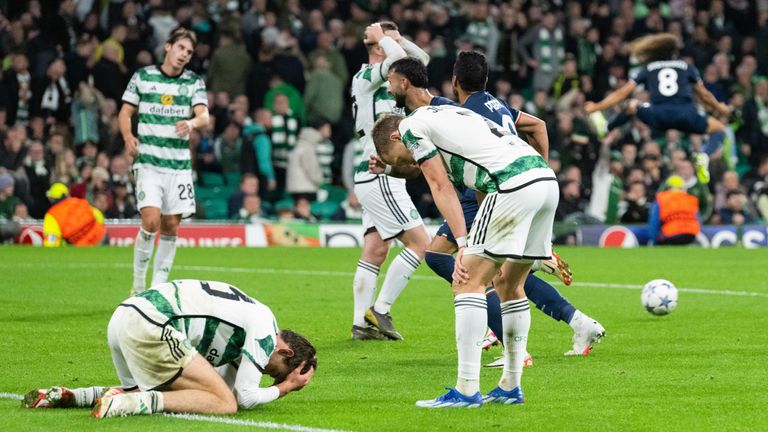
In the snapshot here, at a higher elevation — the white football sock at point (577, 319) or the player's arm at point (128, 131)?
the player's arm at point (128, 131)

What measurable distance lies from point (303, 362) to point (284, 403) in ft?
2.19

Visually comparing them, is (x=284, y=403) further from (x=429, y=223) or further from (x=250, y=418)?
(x=429, y=223)

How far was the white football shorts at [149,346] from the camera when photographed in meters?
7.27

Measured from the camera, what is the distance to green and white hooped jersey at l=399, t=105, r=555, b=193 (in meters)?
7.75

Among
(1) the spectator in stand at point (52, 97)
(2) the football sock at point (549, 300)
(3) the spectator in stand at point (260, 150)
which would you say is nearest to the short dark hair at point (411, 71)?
(2) the football sock at point (549, 300)

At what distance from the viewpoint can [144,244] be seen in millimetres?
14117

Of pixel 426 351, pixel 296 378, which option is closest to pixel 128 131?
pixel 426 351

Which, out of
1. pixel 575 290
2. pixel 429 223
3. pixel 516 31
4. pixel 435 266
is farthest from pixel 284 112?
pixel 435 266

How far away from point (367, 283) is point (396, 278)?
0.33 metres

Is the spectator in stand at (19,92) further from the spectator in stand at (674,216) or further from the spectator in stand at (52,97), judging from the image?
the spectator in stand at (674,216)

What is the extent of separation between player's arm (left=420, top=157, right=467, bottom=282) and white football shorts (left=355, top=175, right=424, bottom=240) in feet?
12.6

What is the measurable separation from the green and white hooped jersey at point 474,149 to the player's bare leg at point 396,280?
375 centimetres

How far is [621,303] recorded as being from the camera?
1466 centimetres

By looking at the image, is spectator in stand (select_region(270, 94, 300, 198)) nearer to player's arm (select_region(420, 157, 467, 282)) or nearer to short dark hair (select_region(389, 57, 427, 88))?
short dark hair (select_region(389, 57, 427, 88))
